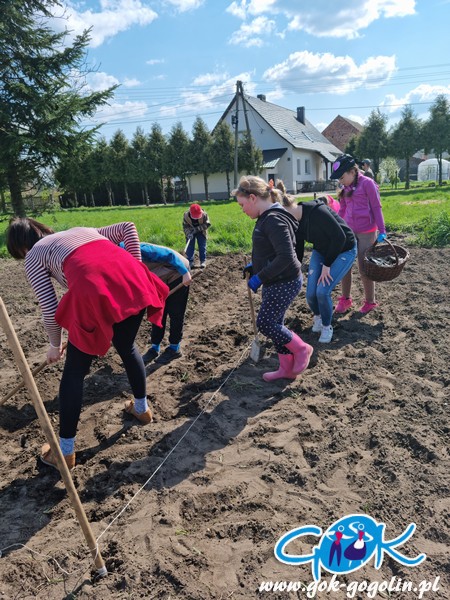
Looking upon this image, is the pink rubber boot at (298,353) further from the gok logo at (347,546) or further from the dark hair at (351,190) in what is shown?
the dark hair at (351,190)

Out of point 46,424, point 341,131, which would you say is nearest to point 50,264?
point 46,424

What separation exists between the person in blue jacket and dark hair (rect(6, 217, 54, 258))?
1.22 metres

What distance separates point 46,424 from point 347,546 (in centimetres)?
162

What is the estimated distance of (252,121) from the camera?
41.1 m

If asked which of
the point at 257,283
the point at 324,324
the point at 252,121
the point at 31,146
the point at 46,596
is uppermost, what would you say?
the point at 252,121

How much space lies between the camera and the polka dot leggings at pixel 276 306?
3.71m

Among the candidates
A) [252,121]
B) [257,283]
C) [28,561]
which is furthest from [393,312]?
[252,121]

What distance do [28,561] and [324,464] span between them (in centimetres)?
179

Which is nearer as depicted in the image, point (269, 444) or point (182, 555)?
point (182, 555)

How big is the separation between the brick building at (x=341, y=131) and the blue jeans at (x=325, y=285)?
59149mm

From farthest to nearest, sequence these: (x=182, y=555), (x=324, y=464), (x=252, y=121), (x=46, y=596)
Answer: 1. (x=252, y=121)
2. (x=324, y=464)
3. (x=182, y=555)
4. (x=46, y=596)

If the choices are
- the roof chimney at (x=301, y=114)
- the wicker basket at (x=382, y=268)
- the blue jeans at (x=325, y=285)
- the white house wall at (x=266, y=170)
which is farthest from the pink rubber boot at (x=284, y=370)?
the roof chimney at (x=301, y=114)

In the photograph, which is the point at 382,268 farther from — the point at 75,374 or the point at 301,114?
the point at 301,114

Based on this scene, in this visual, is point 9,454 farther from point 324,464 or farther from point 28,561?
point 324,464
